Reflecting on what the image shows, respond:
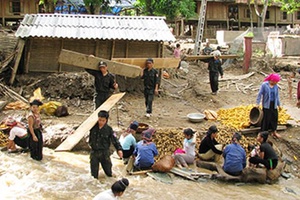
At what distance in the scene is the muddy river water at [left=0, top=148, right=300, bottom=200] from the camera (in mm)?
7305

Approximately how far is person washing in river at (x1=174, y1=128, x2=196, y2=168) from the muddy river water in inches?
20.9

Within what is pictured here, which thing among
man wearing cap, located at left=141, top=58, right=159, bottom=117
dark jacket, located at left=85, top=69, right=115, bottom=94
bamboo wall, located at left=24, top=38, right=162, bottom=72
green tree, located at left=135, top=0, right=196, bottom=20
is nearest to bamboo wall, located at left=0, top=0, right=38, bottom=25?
green tree, located at left=135, top=0, right=196, bottom=20

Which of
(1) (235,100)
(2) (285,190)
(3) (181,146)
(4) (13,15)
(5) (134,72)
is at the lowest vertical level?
(2) (285,190)

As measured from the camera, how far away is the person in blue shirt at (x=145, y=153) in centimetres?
835

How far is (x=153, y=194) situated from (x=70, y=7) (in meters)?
25.7

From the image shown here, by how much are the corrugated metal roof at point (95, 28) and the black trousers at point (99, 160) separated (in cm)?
656

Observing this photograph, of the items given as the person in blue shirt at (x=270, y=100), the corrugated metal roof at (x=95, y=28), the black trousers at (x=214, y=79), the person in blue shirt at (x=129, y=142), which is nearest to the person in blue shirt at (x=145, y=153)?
the person in blue shirt at (x=129, y=142)

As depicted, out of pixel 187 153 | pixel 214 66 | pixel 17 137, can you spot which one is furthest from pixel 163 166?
pixel 214 66

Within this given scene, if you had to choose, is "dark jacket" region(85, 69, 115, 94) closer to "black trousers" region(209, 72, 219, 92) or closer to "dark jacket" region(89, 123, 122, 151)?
"dark jacket" region(89, 123, 122, 151)

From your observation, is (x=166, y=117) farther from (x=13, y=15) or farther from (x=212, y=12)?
(x=212, y=12)

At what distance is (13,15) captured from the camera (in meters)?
26.9

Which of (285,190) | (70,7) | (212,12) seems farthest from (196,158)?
(212,12)

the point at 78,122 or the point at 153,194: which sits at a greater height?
the point at 78,122

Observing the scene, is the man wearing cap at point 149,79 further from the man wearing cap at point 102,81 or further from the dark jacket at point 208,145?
the dark jacket at point 208,145
